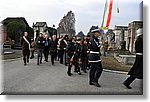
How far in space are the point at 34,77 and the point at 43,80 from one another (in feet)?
0.51

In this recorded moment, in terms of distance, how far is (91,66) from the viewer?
4.18 m

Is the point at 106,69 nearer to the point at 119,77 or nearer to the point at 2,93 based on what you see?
the point at 119,77

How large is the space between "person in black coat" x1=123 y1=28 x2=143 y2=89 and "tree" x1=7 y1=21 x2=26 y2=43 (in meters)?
1.43

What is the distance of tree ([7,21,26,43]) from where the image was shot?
12.2 feet

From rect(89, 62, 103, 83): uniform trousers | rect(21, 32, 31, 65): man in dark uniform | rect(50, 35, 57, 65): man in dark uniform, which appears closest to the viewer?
rect(21, 32, 31, 65): man in dark uniform

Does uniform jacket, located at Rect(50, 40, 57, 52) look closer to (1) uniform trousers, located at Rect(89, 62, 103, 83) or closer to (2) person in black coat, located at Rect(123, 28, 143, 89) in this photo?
(1) uniform trousers, located at Rect(89, 62, 103, 83)

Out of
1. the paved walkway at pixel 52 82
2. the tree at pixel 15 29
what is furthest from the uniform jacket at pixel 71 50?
the tree at pixel 15 29

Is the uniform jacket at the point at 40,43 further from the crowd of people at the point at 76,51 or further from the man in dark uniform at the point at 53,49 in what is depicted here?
the man in dark uniform at the point at 53,49

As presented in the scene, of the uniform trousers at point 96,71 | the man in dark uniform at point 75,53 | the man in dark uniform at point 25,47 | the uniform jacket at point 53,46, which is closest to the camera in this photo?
the man in dark uniform at point 25,47

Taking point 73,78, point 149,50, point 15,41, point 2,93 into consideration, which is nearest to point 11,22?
point 15,41

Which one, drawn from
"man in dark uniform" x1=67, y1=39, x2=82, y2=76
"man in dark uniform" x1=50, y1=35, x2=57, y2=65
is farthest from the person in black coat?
"man in dark uniform" x1=50, y1=35, x2=57, y2=65

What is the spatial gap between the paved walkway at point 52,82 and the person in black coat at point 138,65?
0.20ft

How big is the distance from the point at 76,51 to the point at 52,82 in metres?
1.25

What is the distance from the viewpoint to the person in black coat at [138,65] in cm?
371
